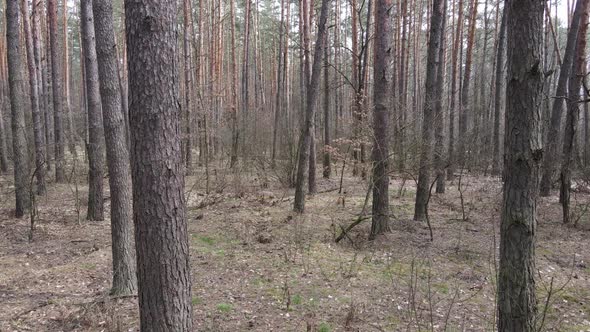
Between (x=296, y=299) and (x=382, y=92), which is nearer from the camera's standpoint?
(x=296, y=299)

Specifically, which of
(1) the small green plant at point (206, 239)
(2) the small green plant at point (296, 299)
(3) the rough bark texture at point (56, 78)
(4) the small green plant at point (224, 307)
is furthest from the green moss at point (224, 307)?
(3) the rough bark texture at point (56, 78)

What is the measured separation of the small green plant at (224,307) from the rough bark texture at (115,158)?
105cm

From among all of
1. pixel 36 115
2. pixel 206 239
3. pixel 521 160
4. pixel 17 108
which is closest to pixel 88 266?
pixel 206 239

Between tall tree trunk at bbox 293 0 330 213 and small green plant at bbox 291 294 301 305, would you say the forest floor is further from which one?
tall tree trunk at bbox 293 0 330 213

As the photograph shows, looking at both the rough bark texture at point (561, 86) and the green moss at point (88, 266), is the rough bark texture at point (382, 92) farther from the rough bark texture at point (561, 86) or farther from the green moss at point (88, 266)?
the rough bark texture at point (561, 86)

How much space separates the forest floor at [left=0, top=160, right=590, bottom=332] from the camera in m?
4.05

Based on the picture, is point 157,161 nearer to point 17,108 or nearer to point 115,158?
point 115,158

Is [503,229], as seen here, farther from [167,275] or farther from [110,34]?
[110,34]

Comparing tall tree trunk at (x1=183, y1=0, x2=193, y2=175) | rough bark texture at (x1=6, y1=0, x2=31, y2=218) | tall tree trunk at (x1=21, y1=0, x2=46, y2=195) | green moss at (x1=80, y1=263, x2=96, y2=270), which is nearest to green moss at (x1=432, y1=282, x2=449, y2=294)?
green moss at (x1=80, y1=263, x2=96, y2=270)

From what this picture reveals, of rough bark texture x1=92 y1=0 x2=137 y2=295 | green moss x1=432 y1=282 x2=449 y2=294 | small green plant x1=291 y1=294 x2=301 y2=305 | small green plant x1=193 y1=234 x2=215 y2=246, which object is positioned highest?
rough bark texture x1=92 y1=0 x2=137 y2=295

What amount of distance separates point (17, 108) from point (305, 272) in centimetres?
685

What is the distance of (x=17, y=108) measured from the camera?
810 centimetres

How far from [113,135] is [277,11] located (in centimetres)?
2852

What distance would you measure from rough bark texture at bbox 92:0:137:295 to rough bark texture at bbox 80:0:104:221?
2.27m
